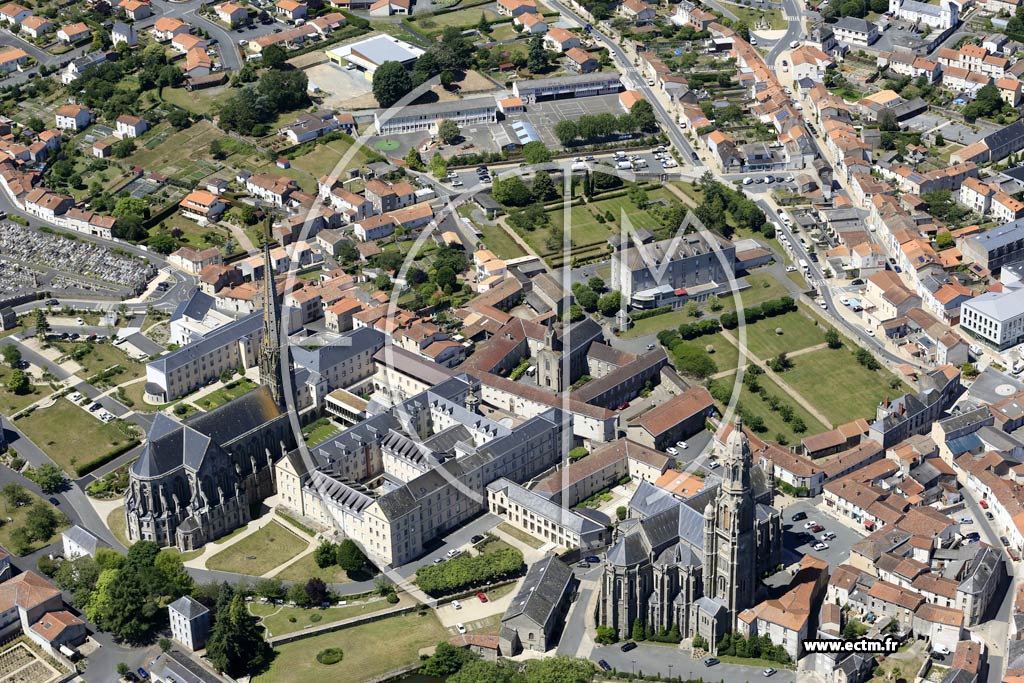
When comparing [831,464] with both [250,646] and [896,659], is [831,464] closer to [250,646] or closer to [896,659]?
[896,659]

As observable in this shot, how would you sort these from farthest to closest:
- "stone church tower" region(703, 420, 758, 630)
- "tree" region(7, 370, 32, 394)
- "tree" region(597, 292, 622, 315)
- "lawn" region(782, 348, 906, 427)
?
"tree" region(597, 292, 622, 315)
"tree" region(7, 370, 32, 394)
"lawn" region(782, 348, 906, 427)
"stone church tower" region(703, 420, 758, 630)

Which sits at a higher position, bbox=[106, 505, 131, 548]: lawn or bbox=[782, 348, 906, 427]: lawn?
bbox=[782, 348, 906, 427]: lawn

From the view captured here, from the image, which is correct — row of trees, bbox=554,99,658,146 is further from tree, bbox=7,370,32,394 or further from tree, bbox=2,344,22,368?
tree, bbox=7,370,32,394

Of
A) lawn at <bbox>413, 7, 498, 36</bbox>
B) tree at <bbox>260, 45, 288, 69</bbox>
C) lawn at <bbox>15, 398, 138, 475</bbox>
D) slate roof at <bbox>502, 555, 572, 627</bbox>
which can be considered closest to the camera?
slate roof at <bbox>502, 555, 572, 627</bbox>

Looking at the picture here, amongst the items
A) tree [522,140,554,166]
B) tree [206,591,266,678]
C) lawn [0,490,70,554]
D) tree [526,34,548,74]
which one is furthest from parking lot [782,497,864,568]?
tree [526,34,548,74]

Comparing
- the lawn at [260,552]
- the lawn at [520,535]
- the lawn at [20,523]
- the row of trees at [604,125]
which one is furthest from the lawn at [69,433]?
the row of trees at [604,125]

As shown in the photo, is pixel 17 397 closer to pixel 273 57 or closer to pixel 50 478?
pixel 50 478
